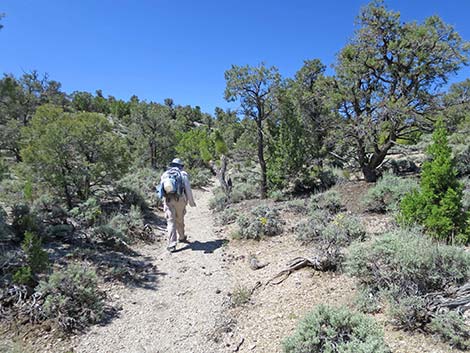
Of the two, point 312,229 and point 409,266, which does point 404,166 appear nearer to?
point 312,229

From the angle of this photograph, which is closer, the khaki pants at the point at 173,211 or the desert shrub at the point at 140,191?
the khaki pants at the point at 173,211

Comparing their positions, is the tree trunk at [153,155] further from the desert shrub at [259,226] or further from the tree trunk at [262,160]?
the desert shrub at [259,226]

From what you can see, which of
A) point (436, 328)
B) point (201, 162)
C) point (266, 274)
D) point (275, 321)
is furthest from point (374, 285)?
point (201, 162)

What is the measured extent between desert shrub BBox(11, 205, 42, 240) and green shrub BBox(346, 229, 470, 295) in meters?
6.43

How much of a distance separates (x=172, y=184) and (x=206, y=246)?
1.81 metres

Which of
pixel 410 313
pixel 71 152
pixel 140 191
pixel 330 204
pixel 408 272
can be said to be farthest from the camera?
pixel 140 191

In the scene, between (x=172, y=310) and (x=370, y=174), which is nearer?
(x=172, y=310)

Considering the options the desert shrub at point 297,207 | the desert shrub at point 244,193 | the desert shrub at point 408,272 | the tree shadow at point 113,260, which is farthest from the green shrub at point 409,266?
the desert shrub at point 244,193

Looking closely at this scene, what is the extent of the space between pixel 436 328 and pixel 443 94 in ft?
30.9

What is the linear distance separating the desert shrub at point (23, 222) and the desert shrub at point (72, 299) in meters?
2.27

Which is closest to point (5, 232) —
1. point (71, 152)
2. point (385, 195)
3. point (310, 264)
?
point (71, 152)

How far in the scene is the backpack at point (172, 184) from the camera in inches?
266

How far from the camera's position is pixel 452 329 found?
2703 mm

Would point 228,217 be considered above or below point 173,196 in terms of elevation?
below
